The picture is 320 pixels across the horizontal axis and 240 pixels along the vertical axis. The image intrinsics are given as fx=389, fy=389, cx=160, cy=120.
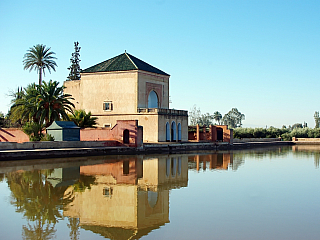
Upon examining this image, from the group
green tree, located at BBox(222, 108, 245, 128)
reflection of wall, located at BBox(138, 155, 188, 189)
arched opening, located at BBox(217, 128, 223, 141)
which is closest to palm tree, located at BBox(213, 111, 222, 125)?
green tree, located at BBox(222, 108, 245, 128)

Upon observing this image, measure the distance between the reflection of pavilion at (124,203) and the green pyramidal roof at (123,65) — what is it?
1956cm

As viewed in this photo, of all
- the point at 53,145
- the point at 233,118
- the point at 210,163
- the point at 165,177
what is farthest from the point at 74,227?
the point at 233,118

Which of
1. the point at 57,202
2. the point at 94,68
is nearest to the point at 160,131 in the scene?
the point at 94,68

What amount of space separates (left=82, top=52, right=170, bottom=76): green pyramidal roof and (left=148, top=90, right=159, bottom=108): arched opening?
2.17 metres

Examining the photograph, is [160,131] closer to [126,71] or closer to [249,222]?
[126,71]

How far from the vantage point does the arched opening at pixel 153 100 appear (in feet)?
121

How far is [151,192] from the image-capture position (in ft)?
40.6

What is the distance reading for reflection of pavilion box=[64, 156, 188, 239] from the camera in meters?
8.31

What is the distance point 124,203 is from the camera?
1053 cm

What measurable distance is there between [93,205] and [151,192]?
8.78ft

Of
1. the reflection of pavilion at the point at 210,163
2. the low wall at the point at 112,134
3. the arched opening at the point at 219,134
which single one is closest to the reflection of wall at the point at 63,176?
the reflection of pavilion at the point at 210,163

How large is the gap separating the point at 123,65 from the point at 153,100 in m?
4.44

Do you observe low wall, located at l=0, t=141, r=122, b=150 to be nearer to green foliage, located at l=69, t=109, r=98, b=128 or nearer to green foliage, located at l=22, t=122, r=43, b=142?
green foliage, located at l=22, t=122, r=43, b=142

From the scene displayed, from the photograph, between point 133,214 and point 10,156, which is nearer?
point 133,214
